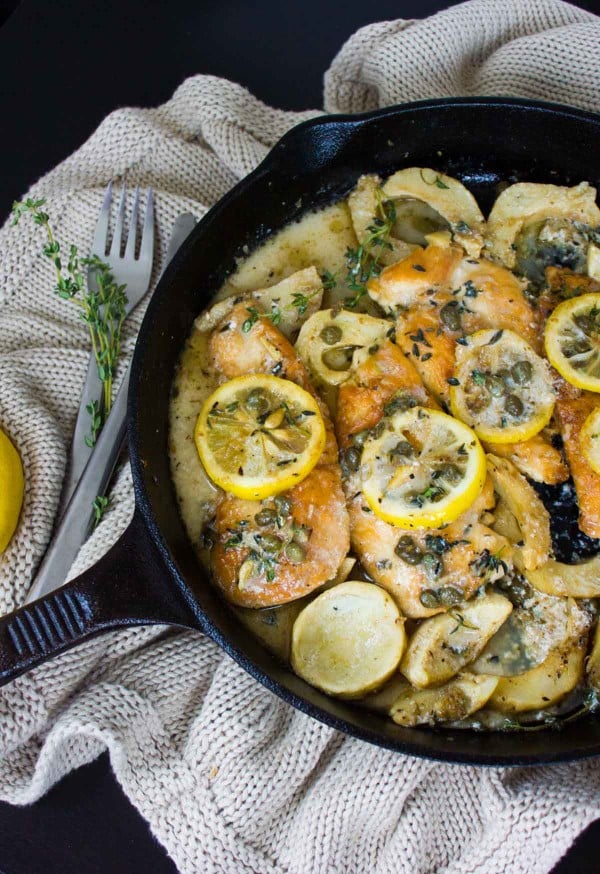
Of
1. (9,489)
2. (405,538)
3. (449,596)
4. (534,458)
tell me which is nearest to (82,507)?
(9,489)

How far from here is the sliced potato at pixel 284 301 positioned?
295cm

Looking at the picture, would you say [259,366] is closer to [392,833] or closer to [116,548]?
[116,548]

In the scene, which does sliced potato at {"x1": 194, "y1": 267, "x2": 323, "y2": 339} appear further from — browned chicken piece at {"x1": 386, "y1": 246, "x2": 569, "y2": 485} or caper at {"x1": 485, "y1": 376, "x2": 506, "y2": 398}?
caper at {"x1": 485, "y1": 376, "x2": 506, "y2": 398}

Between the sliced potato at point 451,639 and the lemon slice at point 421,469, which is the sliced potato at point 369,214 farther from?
the sliced potato at point 451,639

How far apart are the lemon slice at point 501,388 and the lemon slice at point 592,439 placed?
111mm

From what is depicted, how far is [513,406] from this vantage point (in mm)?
2709

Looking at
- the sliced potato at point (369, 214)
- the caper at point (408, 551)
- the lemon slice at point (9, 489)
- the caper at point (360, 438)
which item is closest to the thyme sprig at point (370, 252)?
the sliced potato at point (369, 214)

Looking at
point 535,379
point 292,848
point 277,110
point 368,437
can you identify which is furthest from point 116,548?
point 277,110

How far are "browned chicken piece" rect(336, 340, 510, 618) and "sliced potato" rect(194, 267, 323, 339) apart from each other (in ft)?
1.01

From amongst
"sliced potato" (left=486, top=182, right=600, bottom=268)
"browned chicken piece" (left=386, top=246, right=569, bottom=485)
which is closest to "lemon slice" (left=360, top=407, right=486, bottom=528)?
"browned chicken piece" (left=386, top=246, right=569, bottom=485)

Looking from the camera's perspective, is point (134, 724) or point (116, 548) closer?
point (116, 548)

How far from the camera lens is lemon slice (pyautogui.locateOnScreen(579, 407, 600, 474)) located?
2.67 m

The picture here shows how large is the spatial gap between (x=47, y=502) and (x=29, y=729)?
26.7 inches

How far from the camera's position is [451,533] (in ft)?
8.70
